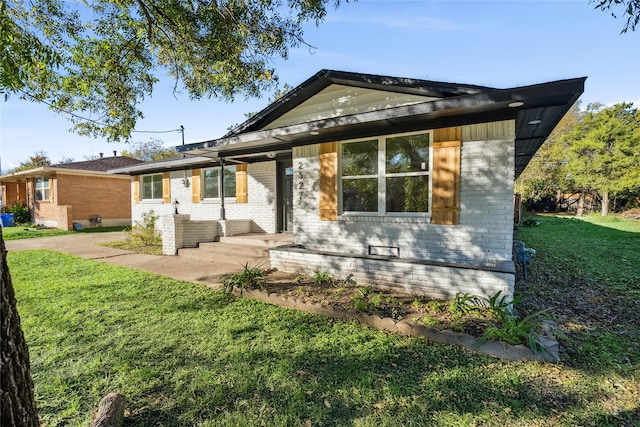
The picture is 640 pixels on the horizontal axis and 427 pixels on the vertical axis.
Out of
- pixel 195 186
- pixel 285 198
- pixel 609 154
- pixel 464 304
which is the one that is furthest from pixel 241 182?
pixel 609 154

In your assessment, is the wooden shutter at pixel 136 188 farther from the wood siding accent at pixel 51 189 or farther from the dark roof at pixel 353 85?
the dark roof at pixel 353 85

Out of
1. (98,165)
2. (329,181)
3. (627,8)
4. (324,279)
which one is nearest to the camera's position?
(627,8)

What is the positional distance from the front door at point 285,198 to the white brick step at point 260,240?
0.52 metres

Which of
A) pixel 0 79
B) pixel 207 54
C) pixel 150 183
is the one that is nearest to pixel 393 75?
pixel 207 54

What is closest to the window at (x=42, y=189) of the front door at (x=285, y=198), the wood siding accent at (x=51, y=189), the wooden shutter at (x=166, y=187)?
the wood siding accent at (x=51, y=189)

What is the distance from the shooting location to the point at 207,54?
6.21 m

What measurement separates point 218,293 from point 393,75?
519 cm

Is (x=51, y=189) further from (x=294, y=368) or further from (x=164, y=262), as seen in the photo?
(x=294, y=368)

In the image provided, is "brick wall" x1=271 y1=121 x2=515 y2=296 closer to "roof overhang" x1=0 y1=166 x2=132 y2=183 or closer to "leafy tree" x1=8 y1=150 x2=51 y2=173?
"roof overhang" x1=0 y1=166 x2=132 y2=183

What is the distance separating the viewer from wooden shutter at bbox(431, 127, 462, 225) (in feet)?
16.8

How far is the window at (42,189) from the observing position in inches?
688

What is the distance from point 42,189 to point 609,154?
35.4 meters

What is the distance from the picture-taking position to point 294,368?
3053 mm

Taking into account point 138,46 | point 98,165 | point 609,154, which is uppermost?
point 138,46
